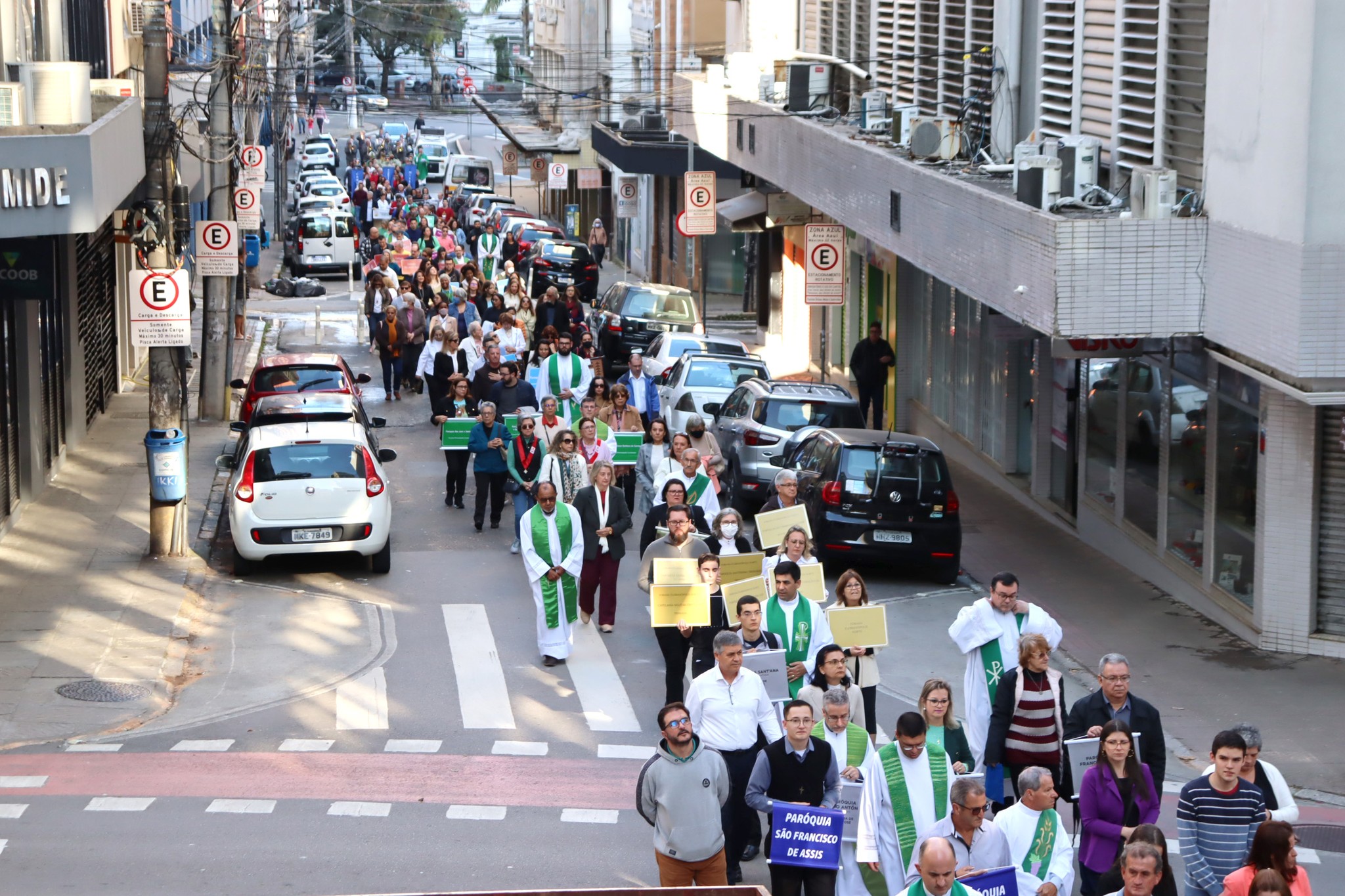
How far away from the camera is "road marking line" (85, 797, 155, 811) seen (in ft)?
38.8

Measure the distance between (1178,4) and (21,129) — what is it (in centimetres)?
1039

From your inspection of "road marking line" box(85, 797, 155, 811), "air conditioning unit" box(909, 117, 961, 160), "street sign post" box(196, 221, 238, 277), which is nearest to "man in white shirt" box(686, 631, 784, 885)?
"road marking line" box(85, 797, 155, 811)

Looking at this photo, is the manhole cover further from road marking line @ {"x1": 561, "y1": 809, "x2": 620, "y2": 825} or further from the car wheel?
road marking line @ {"x1": 561, "y1": 809, "x2": 620, "y2": 825}

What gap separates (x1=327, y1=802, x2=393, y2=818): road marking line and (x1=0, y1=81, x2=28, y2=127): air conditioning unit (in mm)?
7853

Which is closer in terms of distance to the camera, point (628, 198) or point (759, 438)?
point (759, 438)

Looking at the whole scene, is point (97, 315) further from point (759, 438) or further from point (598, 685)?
point (598, 685)

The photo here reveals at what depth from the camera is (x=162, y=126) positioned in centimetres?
1989

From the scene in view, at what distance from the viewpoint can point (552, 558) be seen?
51.3 feet

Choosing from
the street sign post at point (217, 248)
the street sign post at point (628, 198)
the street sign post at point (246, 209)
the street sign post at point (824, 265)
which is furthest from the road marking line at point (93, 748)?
the street sign post at point (628, 198)

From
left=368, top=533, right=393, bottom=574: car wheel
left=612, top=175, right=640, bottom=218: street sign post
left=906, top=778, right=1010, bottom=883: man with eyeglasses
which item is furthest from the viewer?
left=612, top=175, right=640, bottom=218: street sign post

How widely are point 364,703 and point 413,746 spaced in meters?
1.32

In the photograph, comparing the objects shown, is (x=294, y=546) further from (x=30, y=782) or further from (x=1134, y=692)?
(x=1134, y=692)

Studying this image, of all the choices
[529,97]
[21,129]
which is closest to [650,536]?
[21,129]

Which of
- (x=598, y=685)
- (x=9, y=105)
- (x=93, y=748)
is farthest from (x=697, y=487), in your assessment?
(x=9, y=105)
